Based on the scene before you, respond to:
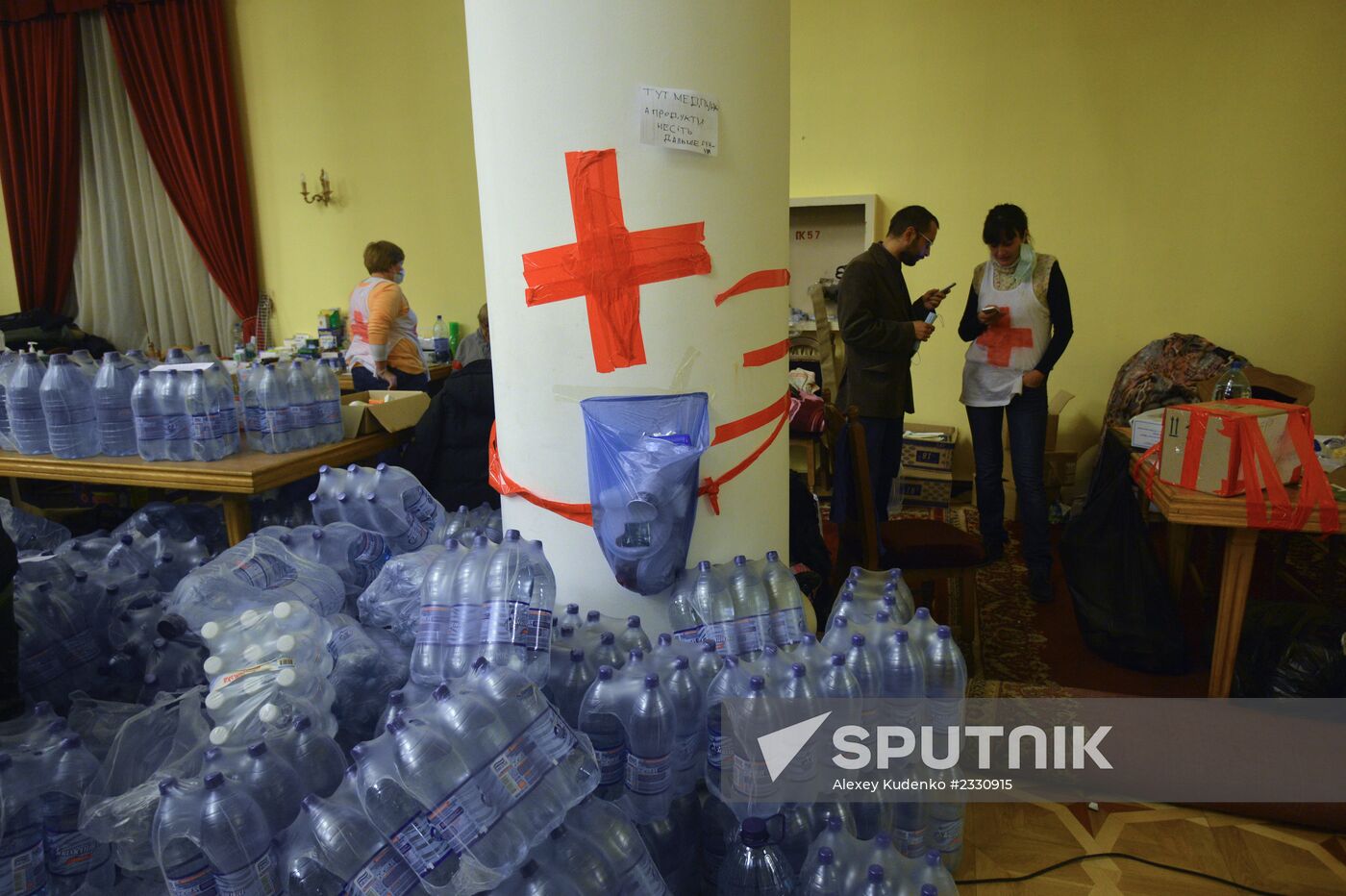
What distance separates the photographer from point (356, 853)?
4.06 feet

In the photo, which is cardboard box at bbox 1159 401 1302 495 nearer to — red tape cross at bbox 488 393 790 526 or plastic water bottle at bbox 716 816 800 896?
red tape cross at bbox 488 393 790 526

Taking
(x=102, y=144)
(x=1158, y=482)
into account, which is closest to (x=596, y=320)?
(x=1158, y=482)

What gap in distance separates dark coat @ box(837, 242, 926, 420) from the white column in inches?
56.1

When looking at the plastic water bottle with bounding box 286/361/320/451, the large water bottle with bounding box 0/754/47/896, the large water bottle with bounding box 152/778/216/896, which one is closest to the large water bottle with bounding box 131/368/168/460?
the plastic water bottle with bounding box 286/361/320/451

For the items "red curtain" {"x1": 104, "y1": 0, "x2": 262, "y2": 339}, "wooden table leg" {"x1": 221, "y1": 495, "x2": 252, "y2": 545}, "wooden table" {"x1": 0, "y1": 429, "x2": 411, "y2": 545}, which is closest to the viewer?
"wooden table" {"x1": 0, "y1": 429, "x2": 411, "y2": 545}

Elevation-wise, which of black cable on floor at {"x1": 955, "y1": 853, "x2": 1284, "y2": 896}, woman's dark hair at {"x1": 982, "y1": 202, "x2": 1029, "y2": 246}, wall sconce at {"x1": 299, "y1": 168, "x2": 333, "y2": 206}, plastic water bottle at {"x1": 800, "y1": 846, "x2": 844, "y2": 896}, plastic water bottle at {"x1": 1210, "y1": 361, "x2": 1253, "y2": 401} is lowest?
black cable on floor at {"x1": 955, "y1": 853, "x2": 1284, "y2": 896}

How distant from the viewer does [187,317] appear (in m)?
6.16

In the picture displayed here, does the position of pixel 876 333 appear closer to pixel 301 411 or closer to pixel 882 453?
pixel 882 453

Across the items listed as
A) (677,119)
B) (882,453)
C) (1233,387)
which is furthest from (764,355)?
(1233,387)

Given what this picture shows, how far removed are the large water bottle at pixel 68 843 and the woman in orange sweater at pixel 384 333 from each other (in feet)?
9.43

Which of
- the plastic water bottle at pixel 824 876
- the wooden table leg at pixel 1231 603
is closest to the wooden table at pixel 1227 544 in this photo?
the wooden table leg at pixel 1231 603

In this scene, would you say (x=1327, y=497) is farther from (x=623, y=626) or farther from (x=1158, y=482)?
(x=623, y=626)

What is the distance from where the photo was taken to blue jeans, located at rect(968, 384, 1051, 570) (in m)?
3.38

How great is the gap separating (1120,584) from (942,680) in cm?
141
